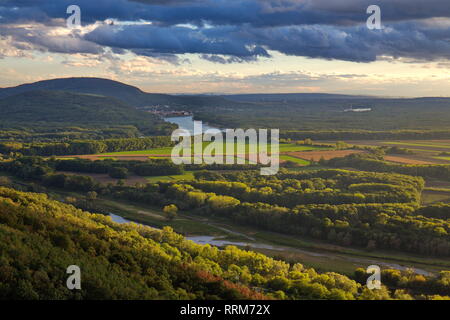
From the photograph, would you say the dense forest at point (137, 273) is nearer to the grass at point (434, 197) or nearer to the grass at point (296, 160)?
the grass at point (434, 197)

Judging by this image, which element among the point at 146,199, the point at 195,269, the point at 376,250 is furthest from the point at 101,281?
the point at 146,199

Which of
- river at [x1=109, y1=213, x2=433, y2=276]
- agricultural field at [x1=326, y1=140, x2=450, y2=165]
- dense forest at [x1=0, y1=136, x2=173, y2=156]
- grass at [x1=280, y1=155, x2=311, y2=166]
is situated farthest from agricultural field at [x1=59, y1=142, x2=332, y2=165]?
river at [x1=109, y1=213, x2=433, y2=276]

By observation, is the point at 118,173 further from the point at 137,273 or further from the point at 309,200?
the point at 137,273

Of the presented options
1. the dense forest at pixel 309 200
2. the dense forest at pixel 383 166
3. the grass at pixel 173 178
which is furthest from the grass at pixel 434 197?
the grass at pixel 173 178

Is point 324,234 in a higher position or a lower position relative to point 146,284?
lower

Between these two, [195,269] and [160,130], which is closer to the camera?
[195,269]

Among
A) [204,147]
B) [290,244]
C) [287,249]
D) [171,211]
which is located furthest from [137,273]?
[204,147]

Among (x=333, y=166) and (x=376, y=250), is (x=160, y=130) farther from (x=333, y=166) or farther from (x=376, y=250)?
(x=376, y=250)

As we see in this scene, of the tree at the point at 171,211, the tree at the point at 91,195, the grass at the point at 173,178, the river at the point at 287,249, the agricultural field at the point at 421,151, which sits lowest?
A: the river at the point at 287,249
